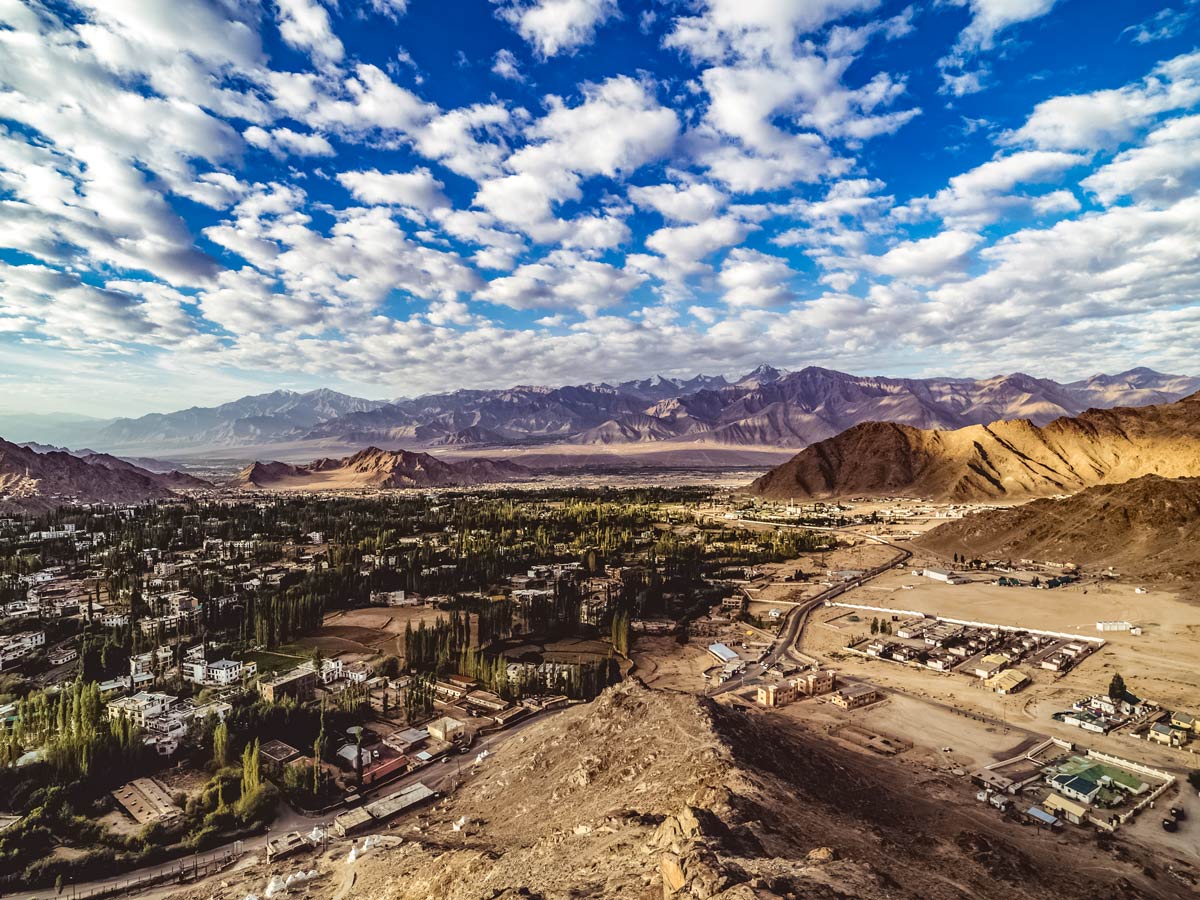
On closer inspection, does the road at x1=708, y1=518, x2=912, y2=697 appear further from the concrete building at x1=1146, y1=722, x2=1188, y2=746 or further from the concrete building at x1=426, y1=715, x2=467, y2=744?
the concrete building at x1=1146, y1=722, x2=1188, y2=746

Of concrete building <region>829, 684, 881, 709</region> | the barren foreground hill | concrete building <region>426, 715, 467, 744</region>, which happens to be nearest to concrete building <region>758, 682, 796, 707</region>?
concrete building <region>829, 684, 881, 709</region>

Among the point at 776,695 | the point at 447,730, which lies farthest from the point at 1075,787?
the point at 447,730

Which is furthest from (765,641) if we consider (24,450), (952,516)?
(24,450)

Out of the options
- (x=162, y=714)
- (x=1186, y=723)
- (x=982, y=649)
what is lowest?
(x=982, y=649)

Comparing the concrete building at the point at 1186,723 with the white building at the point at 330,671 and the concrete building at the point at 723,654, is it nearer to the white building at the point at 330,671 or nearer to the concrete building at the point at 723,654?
the concrete building at the point at 723,654

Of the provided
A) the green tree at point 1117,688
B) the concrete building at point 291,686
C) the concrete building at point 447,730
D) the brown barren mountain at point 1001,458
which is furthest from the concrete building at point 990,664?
the brown barren mountain at point 1001,458

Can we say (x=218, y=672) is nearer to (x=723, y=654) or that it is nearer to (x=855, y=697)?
(x=723, y=654)
